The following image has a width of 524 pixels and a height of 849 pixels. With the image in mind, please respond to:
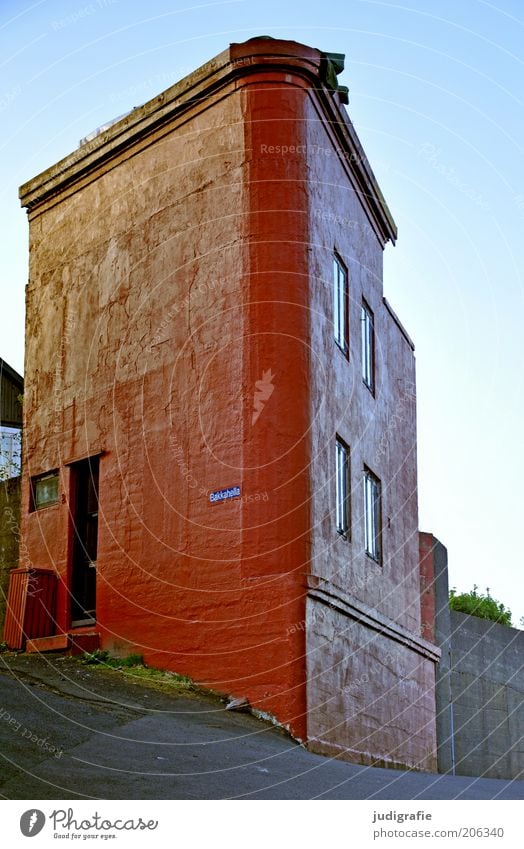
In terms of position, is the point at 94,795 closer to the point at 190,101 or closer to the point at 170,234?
the point at 170,234

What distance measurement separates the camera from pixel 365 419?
15875mm

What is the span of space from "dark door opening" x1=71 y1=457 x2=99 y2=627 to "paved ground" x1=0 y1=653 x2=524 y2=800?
2319mm

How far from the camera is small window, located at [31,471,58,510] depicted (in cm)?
1560

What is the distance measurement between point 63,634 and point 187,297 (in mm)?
4683

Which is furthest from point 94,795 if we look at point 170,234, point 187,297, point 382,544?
point 382,544

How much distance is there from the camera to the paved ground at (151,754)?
7969mm

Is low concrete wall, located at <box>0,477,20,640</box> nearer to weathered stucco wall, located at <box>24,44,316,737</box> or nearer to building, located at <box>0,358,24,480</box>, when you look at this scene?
weathered stucco wall, located at <box>24,44,316,737</box>

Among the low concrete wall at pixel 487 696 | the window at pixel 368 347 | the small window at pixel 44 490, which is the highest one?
the window at pixel 368 347

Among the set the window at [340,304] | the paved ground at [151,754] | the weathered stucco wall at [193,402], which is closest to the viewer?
the paved ground at [151,754]

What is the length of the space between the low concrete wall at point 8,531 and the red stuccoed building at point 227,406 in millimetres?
664

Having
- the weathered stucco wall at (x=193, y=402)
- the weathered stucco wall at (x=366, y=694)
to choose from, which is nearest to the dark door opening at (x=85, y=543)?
the weathered stucco wall at (x=193, y=402)

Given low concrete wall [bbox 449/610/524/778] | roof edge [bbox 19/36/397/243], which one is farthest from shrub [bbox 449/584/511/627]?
roof edge [bbox 19/36/397/243]

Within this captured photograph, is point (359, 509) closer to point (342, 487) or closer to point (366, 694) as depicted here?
point (342, 487)

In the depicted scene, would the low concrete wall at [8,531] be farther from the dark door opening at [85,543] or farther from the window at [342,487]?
the window at [342,487]
